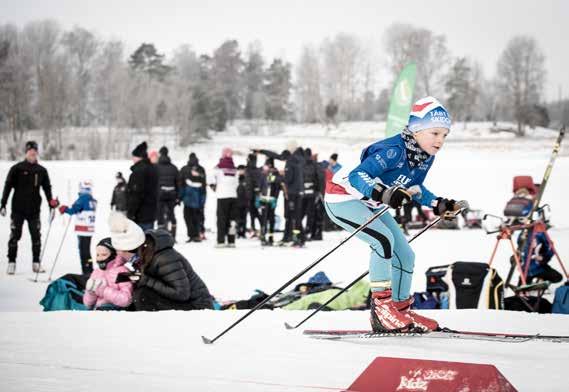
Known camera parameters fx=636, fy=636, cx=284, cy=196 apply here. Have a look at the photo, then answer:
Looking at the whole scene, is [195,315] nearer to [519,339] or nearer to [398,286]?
[398,286]

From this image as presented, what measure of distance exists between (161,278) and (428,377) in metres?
2.62

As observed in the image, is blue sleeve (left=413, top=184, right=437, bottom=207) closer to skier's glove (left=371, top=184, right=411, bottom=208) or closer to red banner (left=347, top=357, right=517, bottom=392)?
skier's glove (left=371, top=184, right=411, bottom=208)

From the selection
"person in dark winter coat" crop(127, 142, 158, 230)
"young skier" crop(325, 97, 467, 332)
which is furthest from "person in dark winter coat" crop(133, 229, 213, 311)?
"person in dark winter coat" crop(127, 142, 158, 230)

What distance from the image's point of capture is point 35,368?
127 inches

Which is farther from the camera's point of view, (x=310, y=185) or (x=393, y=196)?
(x=310, y=185)

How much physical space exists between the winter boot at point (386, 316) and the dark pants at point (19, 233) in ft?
19.8

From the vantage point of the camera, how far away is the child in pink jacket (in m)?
5.13

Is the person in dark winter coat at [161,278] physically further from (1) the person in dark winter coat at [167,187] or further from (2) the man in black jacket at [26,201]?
(1) the person in dark winter coat at [167,187]

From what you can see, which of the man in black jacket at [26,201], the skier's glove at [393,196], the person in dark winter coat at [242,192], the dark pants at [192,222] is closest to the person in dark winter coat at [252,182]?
the person in dark winter coat at [242,192]

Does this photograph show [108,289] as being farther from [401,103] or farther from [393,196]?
[401,103]

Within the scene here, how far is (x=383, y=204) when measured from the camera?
12.6ft

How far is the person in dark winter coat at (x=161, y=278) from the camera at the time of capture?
16.1ft

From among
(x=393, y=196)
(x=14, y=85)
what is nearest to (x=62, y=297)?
(x=393, y=196)

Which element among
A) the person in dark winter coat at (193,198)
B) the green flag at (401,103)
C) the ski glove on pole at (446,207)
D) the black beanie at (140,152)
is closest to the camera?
the ski glove on pole at (446,207)
